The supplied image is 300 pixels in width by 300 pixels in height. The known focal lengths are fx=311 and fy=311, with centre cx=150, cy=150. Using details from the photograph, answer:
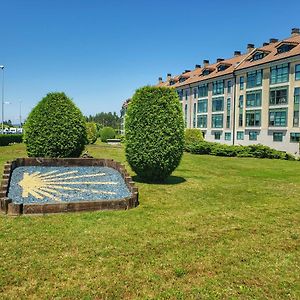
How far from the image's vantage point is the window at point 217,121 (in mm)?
53641

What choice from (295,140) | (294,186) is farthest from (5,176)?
(295,140)

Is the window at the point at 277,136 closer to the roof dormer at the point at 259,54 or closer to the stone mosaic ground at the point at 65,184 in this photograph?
the roof dormer at the point at 259,54

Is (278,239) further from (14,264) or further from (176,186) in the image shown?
(176,186)

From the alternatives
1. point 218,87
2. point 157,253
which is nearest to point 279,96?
point 218,87

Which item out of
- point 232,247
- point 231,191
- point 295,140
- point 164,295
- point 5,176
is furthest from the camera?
point 295,140

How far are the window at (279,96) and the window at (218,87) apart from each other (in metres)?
Result: 11.3

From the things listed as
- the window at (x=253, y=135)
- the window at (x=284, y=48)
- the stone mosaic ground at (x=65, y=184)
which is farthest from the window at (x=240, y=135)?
the stone mosaic ground at (x=65, y=184)

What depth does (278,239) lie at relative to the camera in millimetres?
7090

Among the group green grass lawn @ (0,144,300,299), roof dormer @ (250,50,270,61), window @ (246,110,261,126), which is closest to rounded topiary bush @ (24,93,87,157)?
green grass lawn @ (0,144,300,299)

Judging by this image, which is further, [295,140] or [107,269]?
[295,140]

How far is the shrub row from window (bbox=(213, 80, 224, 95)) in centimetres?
1972

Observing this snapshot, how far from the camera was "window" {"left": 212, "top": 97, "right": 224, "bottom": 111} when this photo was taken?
2093 inches

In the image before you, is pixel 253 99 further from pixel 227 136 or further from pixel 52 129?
pixel 52 129

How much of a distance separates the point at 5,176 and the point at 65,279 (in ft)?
21.4
